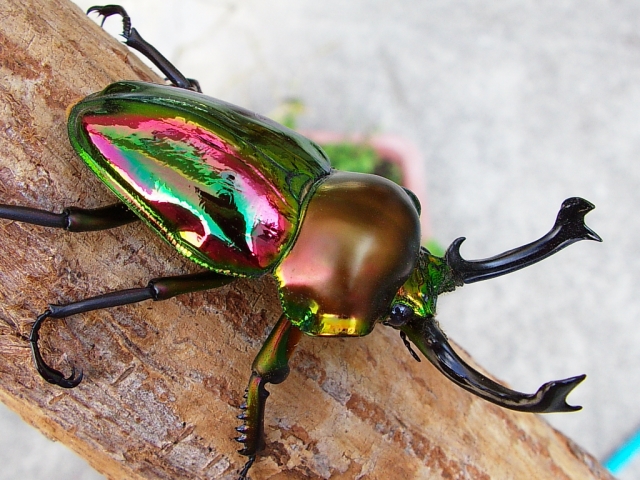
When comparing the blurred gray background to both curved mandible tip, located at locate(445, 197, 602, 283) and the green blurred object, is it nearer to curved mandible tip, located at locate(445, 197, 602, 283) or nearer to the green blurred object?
the green blurred object

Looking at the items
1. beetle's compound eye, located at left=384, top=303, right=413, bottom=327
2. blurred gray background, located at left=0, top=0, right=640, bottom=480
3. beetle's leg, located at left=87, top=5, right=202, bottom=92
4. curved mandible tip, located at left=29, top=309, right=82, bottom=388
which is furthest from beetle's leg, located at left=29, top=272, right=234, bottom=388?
blurred gray background, located at left=0, top=0, right=640, bottom=480

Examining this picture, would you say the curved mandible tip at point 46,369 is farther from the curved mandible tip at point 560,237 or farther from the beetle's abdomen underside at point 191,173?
the curved mandible tip at point 560,237

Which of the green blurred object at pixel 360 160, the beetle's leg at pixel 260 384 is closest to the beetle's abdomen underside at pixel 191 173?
the beetle's leg at pixel 260 384

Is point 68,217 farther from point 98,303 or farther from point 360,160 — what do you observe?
point 360,160

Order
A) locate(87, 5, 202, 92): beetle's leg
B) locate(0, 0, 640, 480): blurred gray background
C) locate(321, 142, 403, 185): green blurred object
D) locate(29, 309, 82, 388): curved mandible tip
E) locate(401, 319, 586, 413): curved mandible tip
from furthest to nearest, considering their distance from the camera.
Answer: locate(0, 0, 640, 480): blurred gray background
locate(321, 142, 403, 185): green blurred object
locate(87, 5, 202, 92): beetle's leg
locate(29, 309, 82, 388): curved mandible tip
locate(401, 319, 586, 413): curved mandible tip

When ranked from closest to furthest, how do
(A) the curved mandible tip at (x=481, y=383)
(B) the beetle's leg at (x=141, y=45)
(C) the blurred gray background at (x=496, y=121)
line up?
1. (A) the curved mandible tip at (x=481, y=383)
2. (B) the beetle's leg at (x=141, y=45)
3. (C) the blurred gray background at (x=496, y=121)

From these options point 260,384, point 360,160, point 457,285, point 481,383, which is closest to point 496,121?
point 360,160

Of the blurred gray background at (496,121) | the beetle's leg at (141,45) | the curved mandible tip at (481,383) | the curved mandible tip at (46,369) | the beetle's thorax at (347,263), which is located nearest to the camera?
the curved mandible tip at (481,383)
